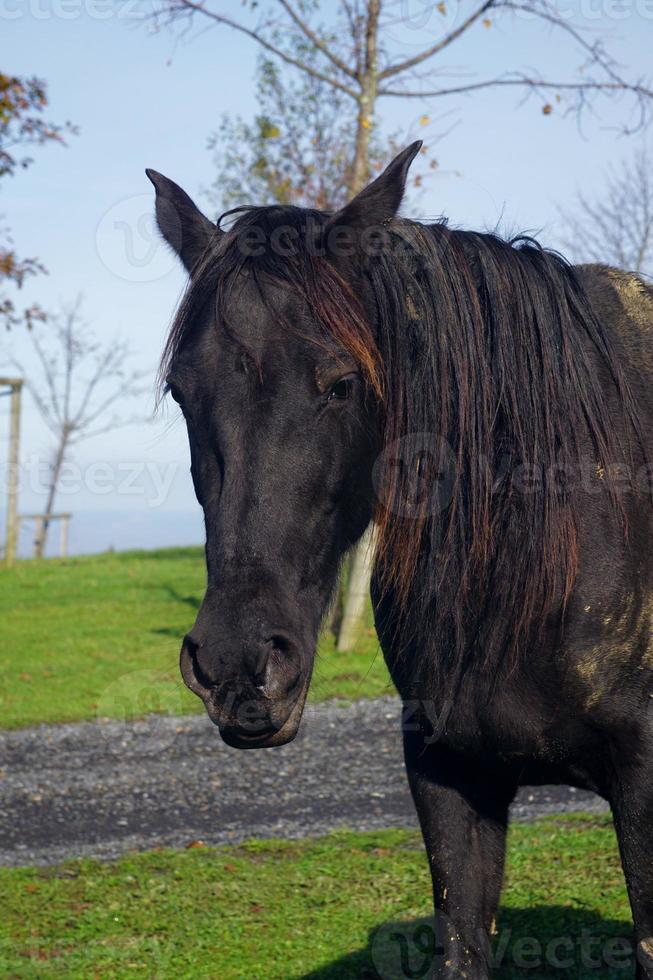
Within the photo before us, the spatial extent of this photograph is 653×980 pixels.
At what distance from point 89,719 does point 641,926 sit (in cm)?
711

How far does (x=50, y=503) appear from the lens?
2869cm

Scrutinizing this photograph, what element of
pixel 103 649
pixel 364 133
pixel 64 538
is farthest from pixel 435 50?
pixel 64 538

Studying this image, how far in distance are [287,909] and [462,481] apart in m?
2.82

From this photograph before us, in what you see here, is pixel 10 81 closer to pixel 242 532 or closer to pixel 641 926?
pixel 242 532

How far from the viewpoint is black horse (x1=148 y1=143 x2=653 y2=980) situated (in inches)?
107

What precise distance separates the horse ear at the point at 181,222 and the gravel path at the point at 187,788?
3895 mm

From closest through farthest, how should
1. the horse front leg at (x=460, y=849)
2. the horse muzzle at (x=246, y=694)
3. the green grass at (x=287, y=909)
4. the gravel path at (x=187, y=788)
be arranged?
1. the horse muzzle at (x=246, y=694)
2. the horse front leg at (x=460, y=849)
3. the green grass at (x=287, y=909)
4. the gravel path at (x=187, y=788)

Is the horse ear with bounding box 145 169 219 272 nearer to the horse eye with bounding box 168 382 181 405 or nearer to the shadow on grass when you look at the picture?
the horse eye with bounding box 168 382 181 405

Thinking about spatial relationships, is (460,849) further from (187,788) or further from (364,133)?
(364,133)

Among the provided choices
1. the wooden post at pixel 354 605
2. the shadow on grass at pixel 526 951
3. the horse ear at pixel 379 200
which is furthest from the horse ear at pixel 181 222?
the wooden post at pixel 354 605

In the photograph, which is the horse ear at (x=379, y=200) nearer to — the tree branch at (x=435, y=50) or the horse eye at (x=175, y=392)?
the horse eye at (x=175, y=392)

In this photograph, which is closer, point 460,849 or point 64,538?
point 460,849

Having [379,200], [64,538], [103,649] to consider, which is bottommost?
[103,649]

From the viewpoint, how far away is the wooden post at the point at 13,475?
57.3ft
